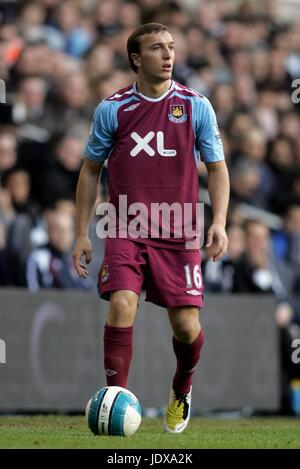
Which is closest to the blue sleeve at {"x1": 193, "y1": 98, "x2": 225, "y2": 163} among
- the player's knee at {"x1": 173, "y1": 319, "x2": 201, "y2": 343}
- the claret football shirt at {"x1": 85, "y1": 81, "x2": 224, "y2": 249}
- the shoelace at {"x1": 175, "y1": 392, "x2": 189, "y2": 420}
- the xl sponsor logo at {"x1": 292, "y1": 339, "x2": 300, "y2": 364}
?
the claret football shirt at {"x1": 85, "y1": 81, "x2": 224, "y2": 249}

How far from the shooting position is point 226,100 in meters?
16.9

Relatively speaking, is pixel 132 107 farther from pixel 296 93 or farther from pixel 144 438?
pixel 296 93

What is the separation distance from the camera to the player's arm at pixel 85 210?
835cm

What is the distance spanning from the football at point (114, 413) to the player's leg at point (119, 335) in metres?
0.21

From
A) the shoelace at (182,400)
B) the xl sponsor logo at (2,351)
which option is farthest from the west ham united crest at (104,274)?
the xl sponsor logo at (2,351)

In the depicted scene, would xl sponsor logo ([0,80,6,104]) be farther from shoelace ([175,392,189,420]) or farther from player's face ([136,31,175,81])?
shoelace ([175,392,189,420])

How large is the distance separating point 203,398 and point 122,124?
579cm

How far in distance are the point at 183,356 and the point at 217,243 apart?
0.92 metres

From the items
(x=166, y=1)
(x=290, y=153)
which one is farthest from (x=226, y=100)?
(x=166, y=1)

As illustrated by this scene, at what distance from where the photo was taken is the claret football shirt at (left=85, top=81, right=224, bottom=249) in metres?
8.22

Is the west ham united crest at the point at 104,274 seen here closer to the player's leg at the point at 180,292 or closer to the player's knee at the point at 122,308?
the player's knee at the point at 122,308

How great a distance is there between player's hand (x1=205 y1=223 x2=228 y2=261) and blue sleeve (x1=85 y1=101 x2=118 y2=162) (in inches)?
36.4

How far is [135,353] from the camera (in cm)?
1306

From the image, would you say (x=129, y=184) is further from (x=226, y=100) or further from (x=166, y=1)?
(x=166, y=1)
